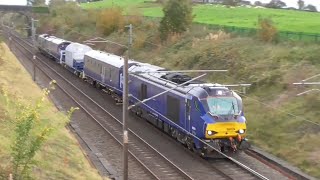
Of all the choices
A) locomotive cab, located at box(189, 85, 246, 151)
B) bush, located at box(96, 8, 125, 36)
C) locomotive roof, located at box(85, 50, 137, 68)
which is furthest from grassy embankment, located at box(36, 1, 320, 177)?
bush, located at box(96, 8, 125, 36)

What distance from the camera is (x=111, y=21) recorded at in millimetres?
80438

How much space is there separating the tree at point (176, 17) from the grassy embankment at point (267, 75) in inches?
46.7

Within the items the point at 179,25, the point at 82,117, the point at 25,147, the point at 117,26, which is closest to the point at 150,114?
the point at 82,117

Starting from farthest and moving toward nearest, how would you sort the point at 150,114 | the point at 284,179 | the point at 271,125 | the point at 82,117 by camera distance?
the point at 82,117, the point at 150,114, the point at 271,125, the point at 284,179

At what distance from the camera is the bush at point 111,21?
3137 inches

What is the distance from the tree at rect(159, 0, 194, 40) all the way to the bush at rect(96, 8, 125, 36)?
2172 cm

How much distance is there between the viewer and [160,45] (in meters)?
59.2

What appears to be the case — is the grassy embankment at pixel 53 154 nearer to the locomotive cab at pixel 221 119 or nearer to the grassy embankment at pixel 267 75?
Answer: the locomotive cab at pixel 221 119

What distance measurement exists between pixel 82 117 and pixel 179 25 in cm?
2517

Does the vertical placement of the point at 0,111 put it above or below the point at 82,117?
above

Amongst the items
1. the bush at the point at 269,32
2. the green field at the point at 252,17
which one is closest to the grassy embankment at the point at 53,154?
the bush at the point at 269,32

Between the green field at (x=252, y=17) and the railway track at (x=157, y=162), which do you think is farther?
the green field at (x=252, y=17)

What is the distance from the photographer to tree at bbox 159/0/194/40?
55219mm

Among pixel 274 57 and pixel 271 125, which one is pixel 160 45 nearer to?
pixel 274 57
